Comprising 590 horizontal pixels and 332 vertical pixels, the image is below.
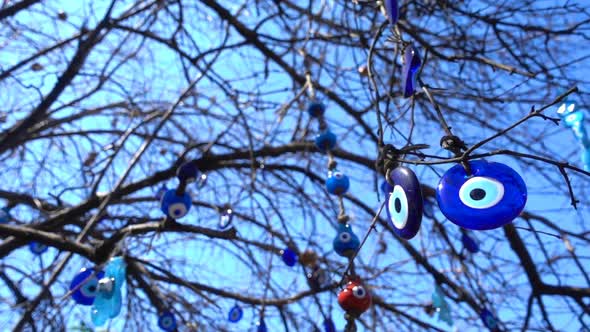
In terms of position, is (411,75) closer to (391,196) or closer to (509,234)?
(391,196)

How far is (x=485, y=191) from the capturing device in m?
0.84

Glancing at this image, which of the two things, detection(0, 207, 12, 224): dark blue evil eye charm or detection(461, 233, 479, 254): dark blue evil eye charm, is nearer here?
detection(461, 233, 479, 254): dark blue evil eye charm

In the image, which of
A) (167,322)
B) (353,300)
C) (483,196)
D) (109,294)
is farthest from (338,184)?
(167,322)

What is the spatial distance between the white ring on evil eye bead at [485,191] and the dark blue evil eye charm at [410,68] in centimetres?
43

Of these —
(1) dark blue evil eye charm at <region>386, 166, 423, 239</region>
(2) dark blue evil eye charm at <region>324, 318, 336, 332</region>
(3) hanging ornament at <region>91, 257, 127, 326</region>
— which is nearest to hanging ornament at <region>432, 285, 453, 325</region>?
(2) dark blue evil eye charm at <region>324, 318, 336, 332</region>

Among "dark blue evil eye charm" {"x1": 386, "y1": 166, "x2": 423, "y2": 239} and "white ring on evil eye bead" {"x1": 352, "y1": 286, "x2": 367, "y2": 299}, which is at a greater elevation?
"white ring on evil eye bead" {"x1": 352, "y1": 286, "x2": 367, "y2": 299}

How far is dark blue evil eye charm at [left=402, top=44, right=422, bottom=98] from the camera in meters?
1.21

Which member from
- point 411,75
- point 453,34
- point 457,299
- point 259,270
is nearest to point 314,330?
point 259,270

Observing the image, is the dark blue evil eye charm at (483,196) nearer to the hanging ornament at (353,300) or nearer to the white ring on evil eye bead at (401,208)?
the white ring on evil eye bead at (401,208)

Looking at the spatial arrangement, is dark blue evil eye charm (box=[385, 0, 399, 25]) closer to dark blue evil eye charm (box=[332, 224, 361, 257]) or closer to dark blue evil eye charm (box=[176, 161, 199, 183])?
dark blue evil eye charm (box=[332, 224, 361, 257])

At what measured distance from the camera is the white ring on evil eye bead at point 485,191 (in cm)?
84

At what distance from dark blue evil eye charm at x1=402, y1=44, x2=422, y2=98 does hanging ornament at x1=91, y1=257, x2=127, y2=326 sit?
1245 millimetres

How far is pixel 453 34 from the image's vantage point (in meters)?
2.91

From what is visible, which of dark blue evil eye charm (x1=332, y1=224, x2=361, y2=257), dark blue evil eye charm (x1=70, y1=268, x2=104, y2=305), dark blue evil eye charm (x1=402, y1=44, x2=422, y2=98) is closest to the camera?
dark blue evil eye charm (x1=402, y1=44, x2=422, y2=98)
